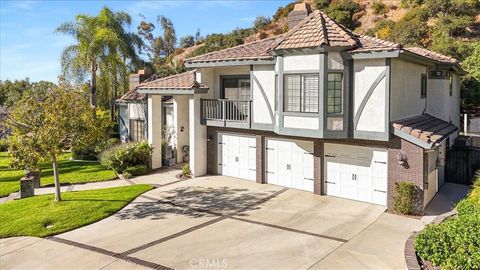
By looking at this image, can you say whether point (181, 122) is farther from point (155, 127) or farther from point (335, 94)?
point (335, 94)

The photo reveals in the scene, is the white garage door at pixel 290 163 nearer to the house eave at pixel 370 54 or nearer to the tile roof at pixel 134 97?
the house eave at pixel 370 54

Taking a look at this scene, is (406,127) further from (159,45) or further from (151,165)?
(159,45)

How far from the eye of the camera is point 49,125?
13.5m

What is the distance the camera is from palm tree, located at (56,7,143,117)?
27984 millimetres

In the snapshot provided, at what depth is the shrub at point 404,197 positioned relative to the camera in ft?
42.8

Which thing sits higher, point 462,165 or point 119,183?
point 462,165

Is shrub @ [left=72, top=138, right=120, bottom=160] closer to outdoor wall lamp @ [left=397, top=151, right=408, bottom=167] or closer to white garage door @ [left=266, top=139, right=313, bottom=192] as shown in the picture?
white garage door @ [left=266, top=139, right=313, bottom=192]

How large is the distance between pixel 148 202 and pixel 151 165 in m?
6.37

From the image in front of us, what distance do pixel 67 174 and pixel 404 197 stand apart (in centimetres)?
1747

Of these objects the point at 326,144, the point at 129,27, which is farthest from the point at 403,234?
the point at 129,27

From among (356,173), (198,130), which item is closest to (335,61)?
(356,173)

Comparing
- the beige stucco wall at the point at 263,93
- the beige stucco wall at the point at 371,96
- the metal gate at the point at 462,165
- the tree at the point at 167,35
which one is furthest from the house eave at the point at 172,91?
the tree at the point at 167,35

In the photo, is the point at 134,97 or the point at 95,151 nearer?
the point at 95,151

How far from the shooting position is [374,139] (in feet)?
45.3
